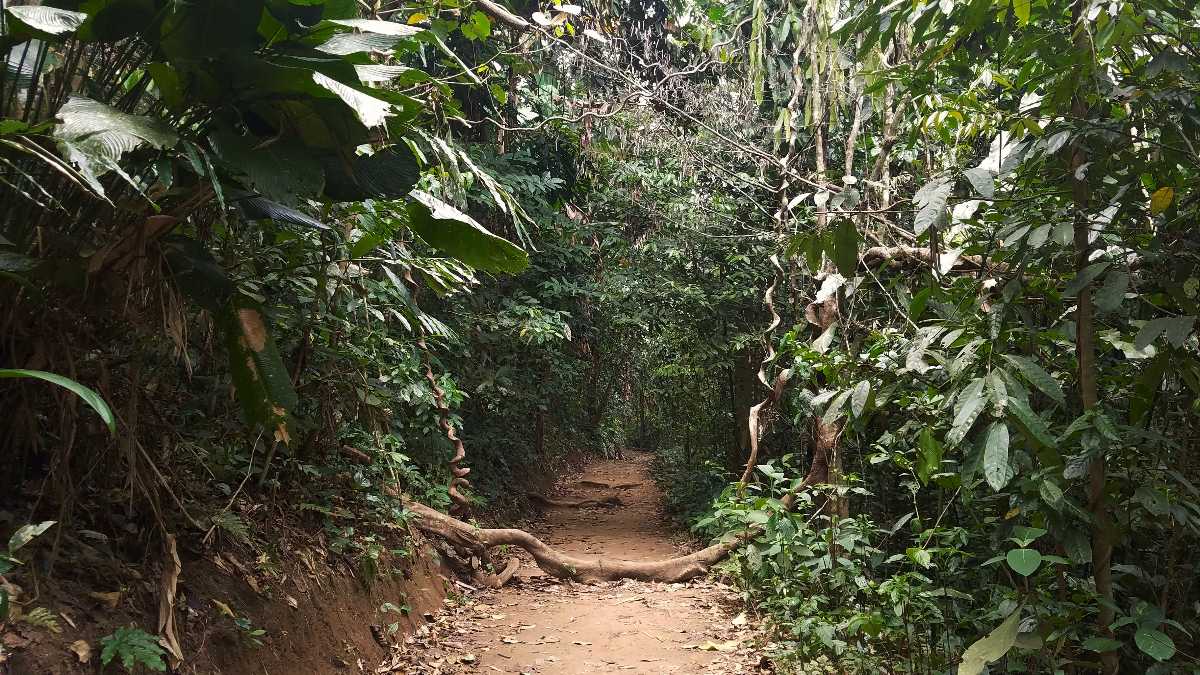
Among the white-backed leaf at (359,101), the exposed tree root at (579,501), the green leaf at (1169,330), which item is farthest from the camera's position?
the exposed tree root at (579,501)

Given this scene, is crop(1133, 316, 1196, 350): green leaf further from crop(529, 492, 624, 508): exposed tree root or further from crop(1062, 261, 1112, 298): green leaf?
crop(529, 492, 624, 508): exposed tree root

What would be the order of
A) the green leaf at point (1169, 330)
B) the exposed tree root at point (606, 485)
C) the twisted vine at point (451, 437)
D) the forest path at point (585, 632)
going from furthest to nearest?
1. the exposed tree root at point (606, 485)
2. the twisted vine at point (451, 437)
3. the forest path at point (585, 632)
4. the green leaf at point (1169, 330)

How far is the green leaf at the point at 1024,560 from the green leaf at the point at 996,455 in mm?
315

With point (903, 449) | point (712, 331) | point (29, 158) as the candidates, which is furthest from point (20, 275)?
point (712, 331)

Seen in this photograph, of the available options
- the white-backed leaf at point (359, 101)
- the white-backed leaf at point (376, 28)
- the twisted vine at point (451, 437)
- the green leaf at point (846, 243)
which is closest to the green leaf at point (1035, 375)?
the green leaf at point (846, 243)

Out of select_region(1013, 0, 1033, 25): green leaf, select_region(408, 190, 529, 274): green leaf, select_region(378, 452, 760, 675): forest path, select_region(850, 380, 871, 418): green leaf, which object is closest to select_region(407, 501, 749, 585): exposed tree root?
select_region(378, 452, 760, 675): forest path

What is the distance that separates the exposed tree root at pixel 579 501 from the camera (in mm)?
10758

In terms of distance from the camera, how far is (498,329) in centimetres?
848

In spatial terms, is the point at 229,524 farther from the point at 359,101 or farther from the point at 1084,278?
the point at 1084,278

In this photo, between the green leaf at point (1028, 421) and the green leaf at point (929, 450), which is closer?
the green leaf at point (1028, 421)

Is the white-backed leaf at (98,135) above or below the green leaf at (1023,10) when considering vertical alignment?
below

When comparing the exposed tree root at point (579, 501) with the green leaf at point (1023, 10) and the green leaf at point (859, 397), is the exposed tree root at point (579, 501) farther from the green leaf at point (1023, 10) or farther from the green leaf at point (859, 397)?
the green leaf at point (1023, 10)

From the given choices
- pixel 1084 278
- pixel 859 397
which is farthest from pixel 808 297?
pixel 1084 278

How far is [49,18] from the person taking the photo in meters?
1.95
